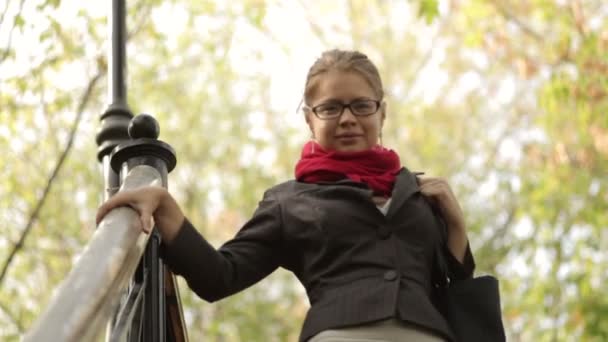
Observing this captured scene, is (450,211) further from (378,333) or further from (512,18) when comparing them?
(512,18)

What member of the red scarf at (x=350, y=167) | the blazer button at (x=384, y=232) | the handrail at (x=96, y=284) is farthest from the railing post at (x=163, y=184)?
the blazer button at (x=384, y=232)

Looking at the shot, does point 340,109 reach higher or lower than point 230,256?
higher

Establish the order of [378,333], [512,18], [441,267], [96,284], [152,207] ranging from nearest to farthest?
[96,284] < [152,207] < [378,333] < [441,267] < [512,18]

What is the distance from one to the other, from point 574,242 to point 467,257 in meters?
8.49

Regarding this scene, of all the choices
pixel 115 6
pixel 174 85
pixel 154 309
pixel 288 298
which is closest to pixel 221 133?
pixel 174 85

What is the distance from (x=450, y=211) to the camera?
2822mm

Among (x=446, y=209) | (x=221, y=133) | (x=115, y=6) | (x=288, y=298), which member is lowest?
(x=446, y=209)

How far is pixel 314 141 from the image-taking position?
Answer: 2.90m

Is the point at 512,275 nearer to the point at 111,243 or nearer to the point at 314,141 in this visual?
the point at 314,141

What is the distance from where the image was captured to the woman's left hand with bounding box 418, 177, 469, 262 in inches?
110

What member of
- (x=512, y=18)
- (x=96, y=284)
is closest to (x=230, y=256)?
(x=96, y=284)

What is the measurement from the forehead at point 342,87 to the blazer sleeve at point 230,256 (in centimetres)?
30

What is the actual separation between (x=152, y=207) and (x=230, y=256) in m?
0.44

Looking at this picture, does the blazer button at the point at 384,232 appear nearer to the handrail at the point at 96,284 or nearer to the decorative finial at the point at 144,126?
the decorative finial at the point at 144,126
